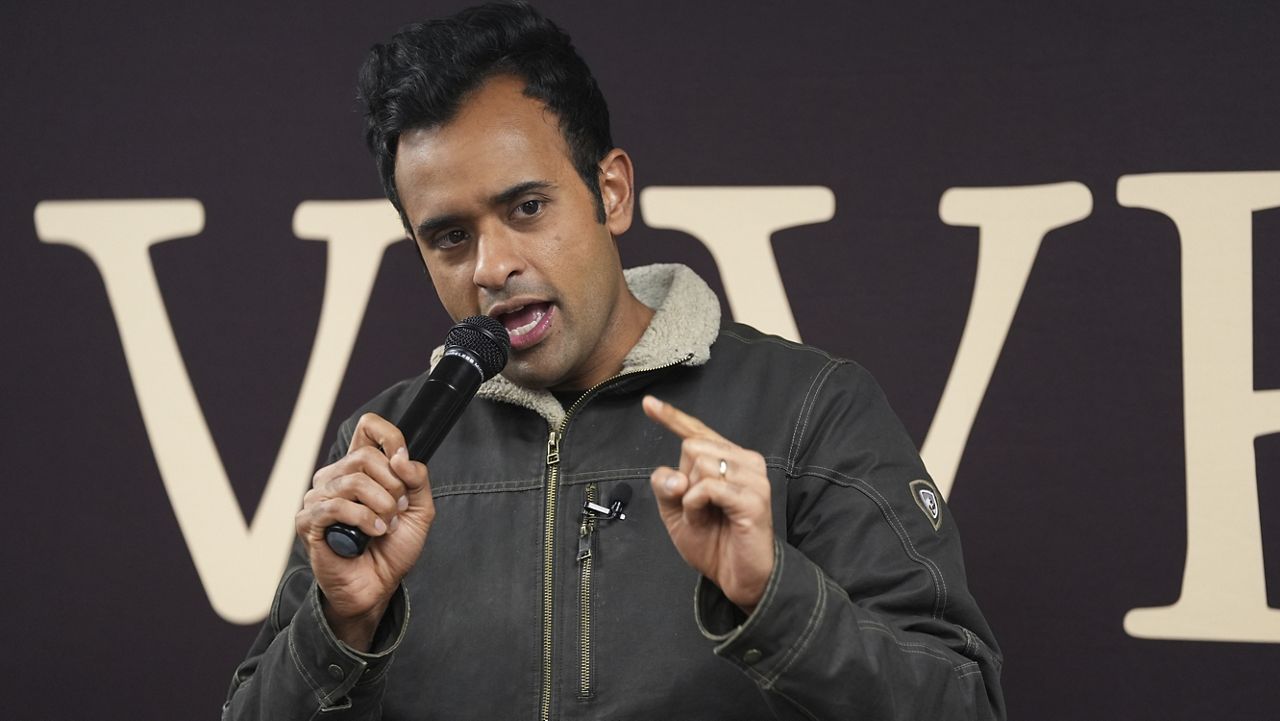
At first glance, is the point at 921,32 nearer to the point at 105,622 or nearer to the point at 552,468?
the point at 552,468

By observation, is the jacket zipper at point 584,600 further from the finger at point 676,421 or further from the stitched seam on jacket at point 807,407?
the finger at point 676,421

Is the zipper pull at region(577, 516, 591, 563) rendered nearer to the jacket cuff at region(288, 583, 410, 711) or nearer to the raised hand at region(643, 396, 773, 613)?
the jacket cuff at region(288, 583, 410, 711)

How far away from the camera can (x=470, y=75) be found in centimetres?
150

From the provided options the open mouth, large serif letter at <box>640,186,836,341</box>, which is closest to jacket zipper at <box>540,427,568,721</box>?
the open mouth

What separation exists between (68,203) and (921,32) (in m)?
1.45

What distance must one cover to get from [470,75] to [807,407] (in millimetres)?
546

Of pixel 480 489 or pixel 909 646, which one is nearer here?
pixel 909 646

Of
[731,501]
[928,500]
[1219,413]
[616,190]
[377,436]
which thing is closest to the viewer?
[731,501]

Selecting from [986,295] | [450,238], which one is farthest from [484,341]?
[986,295]

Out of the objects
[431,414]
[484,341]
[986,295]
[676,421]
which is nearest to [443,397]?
[431,414]

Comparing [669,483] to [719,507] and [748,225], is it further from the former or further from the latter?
[748,225]

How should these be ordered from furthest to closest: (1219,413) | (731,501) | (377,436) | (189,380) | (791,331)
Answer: (189,380), (791,331), (1219,413), (377,436), (731,501)

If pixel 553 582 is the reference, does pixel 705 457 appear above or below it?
above

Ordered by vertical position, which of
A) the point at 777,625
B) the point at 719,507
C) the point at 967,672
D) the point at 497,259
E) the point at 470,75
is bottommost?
the point at 967,672
